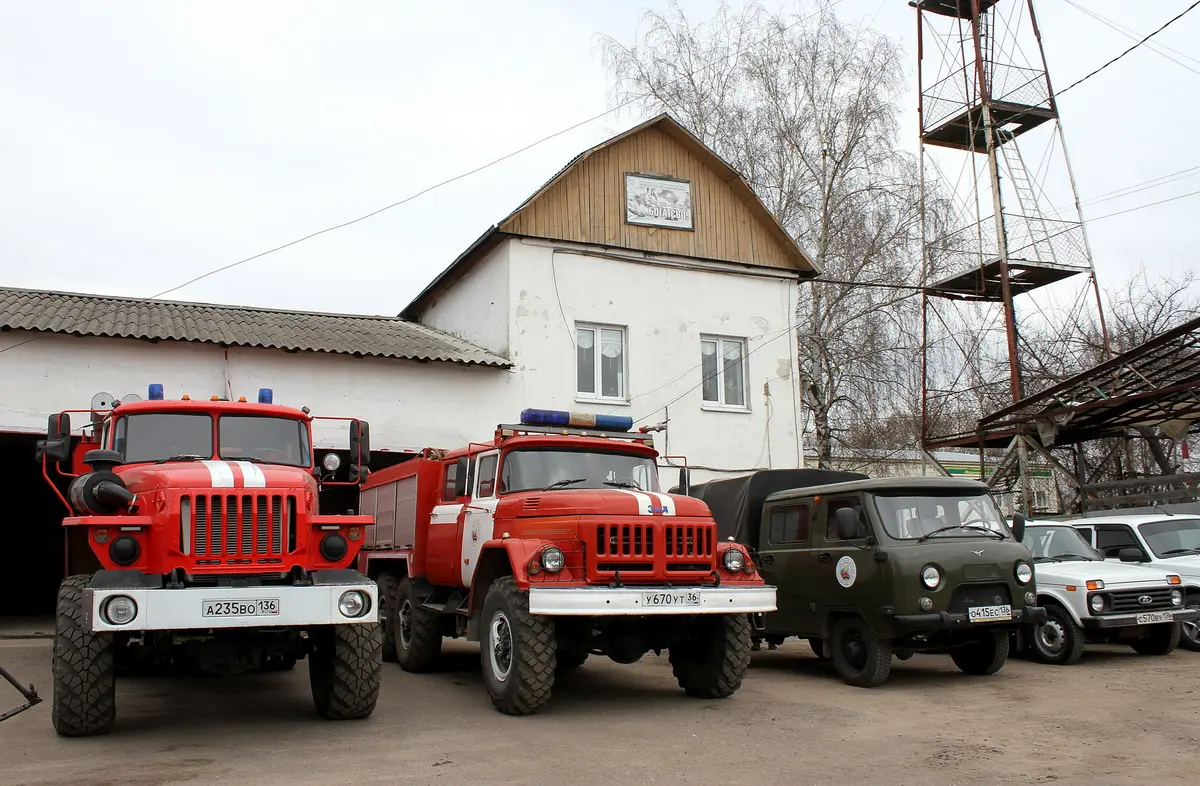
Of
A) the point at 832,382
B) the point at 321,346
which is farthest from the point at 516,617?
the point at 832,382

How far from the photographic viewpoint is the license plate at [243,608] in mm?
6559

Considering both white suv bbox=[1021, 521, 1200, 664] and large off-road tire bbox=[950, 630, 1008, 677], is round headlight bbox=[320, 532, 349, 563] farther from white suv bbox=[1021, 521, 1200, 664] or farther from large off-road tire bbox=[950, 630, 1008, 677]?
white suv bbox=[1021, 521, 1200, 664]

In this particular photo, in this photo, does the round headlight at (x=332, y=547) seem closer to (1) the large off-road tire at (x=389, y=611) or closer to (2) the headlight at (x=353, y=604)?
(2) the headlight at (x=353, y=604)

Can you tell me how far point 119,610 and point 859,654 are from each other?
660cm

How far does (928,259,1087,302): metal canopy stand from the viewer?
20.4m

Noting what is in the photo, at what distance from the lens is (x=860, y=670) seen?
9734mm

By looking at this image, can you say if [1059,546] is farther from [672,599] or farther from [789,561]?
[672,599]

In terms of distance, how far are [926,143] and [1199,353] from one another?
28.6 ft

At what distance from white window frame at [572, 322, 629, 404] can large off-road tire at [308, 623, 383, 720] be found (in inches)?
349

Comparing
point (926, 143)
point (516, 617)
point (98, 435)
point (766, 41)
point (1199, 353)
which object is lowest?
point (516, 617)

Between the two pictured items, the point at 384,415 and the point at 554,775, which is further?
the point at 384,415

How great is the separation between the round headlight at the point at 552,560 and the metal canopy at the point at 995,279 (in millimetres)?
15420

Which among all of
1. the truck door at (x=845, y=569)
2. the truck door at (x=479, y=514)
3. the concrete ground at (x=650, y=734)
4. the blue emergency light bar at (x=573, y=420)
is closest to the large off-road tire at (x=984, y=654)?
the concrete ground at (x=650, y=734)

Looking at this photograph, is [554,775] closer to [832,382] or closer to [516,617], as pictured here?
[516,617]
